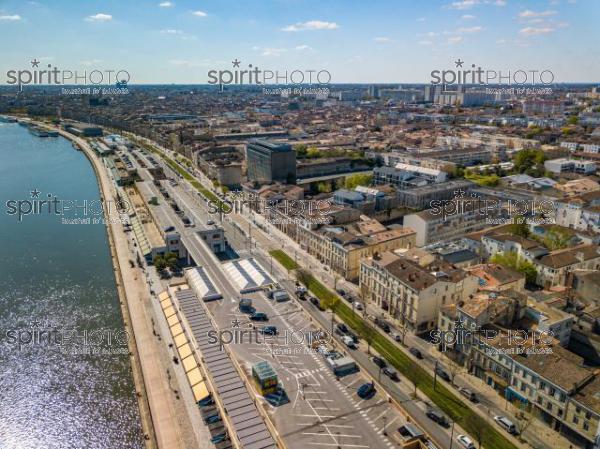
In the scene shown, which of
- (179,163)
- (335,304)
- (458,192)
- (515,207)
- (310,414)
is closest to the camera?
(310,414)

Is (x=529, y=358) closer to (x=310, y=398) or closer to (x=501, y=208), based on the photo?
(x=310, y=398)

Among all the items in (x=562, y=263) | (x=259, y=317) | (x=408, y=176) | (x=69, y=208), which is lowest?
(x=259, y=317)

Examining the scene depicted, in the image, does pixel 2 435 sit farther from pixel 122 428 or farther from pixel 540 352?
pixel 540 352

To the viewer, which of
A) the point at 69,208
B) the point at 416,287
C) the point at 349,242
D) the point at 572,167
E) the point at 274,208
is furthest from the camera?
the point at 572,167

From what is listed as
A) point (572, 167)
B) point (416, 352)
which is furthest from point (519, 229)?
point (572, 167)

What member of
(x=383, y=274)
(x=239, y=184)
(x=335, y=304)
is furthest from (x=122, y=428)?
(x=239, y=184)

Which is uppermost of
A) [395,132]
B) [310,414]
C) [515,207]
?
[395,132]

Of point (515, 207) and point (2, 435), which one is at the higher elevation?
point (515, 207)

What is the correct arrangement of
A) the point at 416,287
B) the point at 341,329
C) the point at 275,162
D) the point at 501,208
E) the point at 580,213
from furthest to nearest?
1. the point at 275,162
2. the point at 501,208
3. the point at 580,213
4. the point at 341,329
5. the point at 416,287
